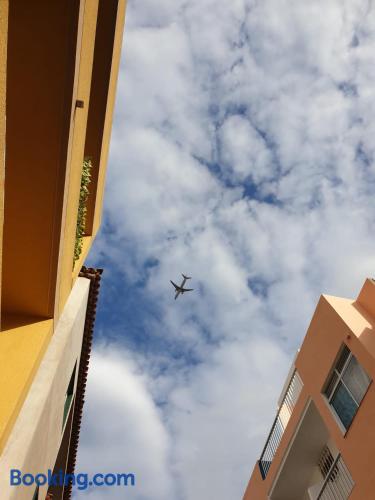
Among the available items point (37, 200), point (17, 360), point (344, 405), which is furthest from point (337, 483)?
point (37, 200)

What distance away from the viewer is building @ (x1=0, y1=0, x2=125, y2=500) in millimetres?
4742

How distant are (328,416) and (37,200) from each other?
8.84m

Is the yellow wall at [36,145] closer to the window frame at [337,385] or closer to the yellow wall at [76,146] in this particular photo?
the yellow wall at [76,146]

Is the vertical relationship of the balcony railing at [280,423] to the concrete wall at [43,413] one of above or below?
above

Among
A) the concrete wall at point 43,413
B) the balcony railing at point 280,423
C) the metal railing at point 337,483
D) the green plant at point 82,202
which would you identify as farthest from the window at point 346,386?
the green plant at point 82,202

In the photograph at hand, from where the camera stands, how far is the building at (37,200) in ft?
15.6

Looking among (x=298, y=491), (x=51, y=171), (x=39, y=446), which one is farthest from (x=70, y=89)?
(x=298, y=491)

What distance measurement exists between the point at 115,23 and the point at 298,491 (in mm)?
13670

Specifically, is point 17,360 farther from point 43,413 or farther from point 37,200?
point 37,200

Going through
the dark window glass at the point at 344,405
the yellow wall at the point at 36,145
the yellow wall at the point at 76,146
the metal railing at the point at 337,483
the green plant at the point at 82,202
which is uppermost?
the green plant at the point at 82,202

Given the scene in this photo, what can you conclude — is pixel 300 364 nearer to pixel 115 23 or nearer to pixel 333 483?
pixel 333 483

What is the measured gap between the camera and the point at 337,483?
9.47 metres

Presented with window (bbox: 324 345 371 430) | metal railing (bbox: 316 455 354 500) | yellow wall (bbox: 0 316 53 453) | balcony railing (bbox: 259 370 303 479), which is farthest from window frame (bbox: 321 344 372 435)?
yellow wall (bbox: 0 316 53 453)

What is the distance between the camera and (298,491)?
11.9 meters
